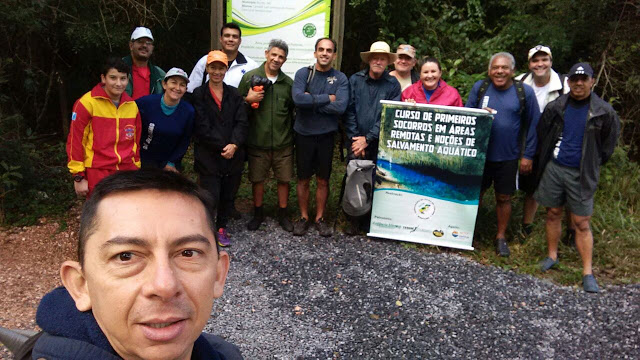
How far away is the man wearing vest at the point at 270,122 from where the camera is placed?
5605mm

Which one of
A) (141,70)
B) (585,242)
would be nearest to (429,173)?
(585,242)

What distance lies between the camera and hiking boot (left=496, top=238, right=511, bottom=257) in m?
5.71

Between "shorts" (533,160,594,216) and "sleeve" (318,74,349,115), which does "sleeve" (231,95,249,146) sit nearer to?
"sleeve" (318,74,349,115)

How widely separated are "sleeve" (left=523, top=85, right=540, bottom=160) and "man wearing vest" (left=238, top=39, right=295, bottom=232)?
8.15 feet

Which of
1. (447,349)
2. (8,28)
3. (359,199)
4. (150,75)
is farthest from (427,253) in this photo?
(8,28)

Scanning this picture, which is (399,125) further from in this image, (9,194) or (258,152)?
(9,194)

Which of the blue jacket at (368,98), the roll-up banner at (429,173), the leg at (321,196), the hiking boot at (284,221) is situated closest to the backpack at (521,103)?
the roll-up banner at (429,173)

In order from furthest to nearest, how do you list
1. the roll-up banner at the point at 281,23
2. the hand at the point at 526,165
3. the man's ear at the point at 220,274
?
1. the roll-up banner at the point at 281,23
2. the hand at the point at 526,165
3. the man's ear at the point at 220,274

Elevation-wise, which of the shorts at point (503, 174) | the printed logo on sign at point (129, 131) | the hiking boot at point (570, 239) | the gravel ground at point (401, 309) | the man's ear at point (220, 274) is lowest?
the gravel ground at point (401, 309)

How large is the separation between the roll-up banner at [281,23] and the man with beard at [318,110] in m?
1.00

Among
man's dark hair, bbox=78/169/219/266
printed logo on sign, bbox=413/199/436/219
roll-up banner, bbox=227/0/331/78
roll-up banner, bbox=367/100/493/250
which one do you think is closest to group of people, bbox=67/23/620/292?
roll-up banner, bbox=367/100/493/250

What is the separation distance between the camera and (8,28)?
6121mm

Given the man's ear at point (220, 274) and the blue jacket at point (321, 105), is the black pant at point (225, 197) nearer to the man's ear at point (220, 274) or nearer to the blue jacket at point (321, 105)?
the blue jacket at point (321, 105)

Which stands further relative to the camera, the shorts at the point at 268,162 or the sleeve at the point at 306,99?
the shorts at the point at 268,162
